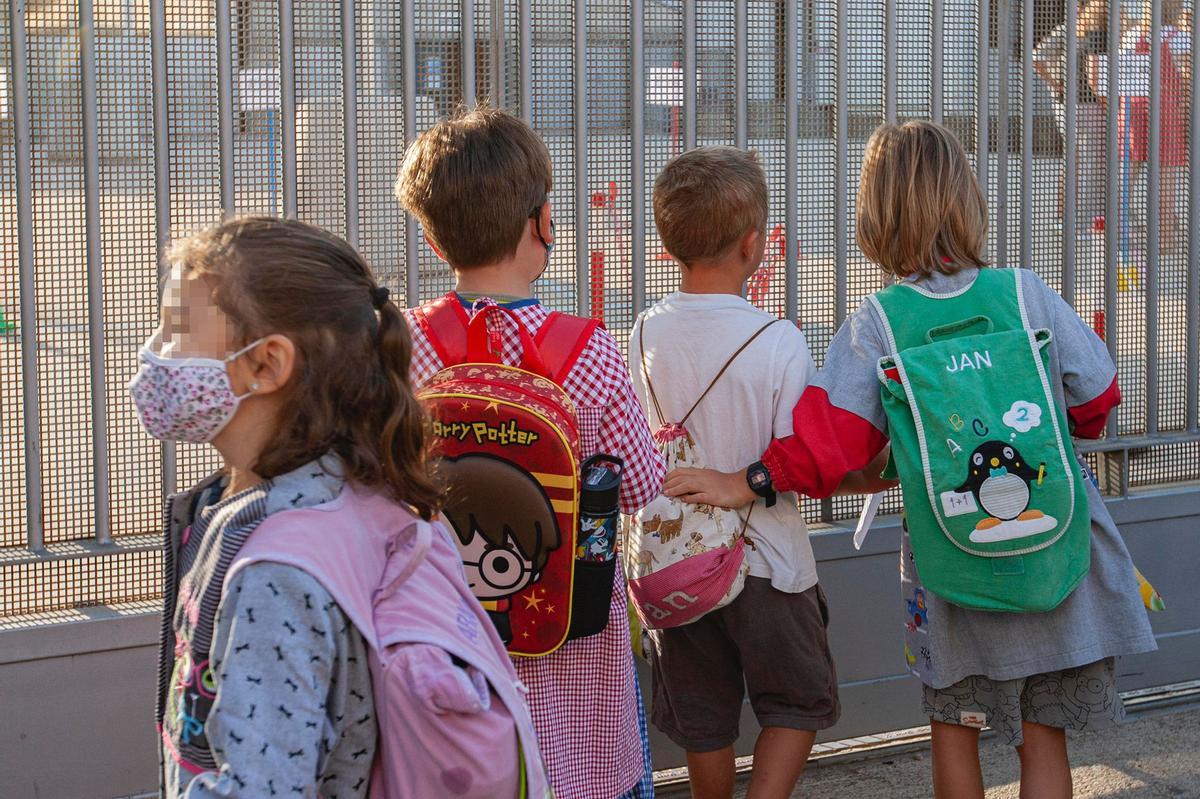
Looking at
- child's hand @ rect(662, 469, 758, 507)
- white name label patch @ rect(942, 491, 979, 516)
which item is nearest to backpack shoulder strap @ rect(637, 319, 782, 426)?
child's hand @ rect(662, 469, 758, 507)

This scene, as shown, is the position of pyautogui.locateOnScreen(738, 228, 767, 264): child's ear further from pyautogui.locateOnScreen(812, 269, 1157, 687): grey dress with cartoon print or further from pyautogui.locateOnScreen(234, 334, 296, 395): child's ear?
pyautogui.locateOnScreen(234, 334, 296, 395): child's ear

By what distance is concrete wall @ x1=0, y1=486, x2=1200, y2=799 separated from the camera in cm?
341

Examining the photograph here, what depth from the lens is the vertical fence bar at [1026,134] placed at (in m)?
4.34

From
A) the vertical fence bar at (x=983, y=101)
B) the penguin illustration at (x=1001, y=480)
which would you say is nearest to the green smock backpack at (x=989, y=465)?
the penguin illustration at (x=1001, y=480)

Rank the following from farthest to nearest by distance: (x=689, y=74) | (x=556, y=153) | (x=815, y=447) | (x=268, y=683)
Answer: (x=689, y=74), (x=556, y=153), (x=815, y=447), (x=268, y=683)

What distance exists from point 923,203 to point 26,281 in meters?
2.13

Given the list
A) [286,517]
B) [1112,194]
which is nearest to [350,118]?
[286,517]

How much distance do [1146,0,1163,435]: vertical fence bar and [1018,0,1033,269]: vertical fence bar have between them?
0.46 meters

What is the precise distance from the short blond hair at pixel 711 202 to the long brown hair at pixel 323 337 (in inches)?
53.2

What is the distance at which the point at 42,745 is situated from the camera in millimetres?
3418

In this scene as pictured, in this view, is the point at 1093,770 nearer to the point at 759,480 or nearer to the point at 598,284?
the point at 759,480

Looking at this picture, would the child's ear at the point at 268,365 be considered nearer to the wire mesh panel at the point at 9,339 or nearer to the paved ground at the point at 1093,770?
the wire mesh panel at the point at 9,339

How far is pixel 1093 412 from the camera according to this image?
3.13 meters

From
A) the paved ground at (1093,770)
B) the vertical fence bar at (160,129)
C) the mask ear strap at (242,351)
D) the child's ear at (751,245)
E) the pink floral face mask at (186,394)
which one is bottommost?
the paved ground at (1093,770)
